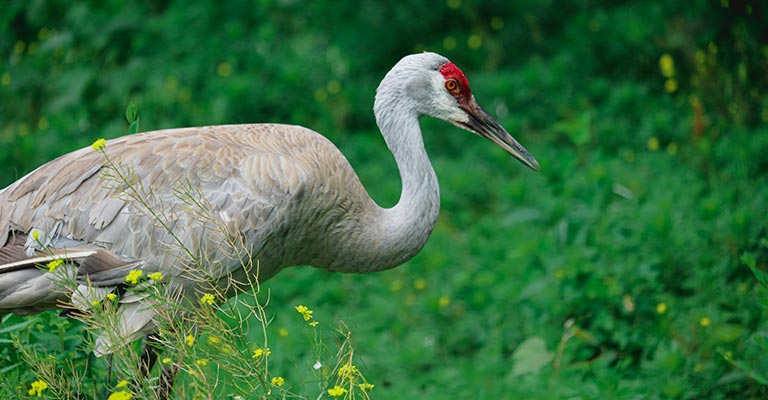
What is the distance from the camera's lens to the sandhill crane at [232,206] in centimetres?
345

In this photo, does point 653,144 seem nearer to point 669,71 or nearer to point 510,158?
point 669,71

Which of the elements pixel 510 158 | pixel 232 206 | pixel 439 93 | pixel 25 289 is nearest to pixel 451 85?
pixel 439 93

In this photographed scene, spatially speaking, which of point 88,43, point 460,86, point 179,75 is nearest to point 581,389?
point 460,86

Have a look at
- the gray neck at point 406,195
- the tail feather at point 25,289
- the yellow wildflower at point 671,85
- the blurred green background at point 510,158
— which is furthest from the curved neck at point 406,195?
the yellow wildflower at point 671,85

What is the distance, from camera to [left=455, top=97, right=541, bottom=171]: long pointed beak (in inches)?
159

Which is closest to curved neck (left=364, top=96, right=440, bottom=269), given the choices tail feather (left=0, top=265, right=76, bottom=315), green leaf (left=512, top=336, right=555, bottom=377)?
green leaf (left=512, top=336, right=555, bottom=377)

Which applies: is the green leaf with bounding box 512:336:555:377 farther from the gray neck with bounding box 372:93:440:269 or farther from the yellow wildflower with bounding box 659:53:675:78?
the yellow wildflower with bounding box 659:53:675:78

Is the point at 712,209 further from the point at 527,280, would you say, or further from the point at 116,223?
the point at 116,223

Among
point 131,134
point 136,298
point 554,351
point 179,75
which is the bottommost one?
point 554,351

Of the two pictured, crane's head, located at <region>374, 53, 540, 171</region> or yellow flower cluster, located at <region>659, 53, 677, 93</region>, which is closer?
crane's head, located at <region>374, 53, 540, 171</region>

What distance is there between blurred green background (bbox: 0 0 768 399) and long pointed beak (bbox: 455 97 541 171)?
76 centimetres

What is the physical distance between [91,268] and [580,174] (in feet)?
10.5

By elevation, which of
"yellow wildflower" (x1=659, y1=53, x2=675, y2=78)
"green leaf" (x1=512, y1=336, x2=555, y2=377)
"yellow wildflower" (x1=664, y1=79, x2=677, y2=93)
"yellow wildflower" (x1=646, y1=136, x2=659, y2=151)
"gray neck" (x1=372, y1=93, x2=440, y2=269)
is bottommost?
"green leaf" (x1=512, y1=336, x2=555, y2=377)

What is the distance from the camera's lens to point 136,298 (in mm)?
3268
